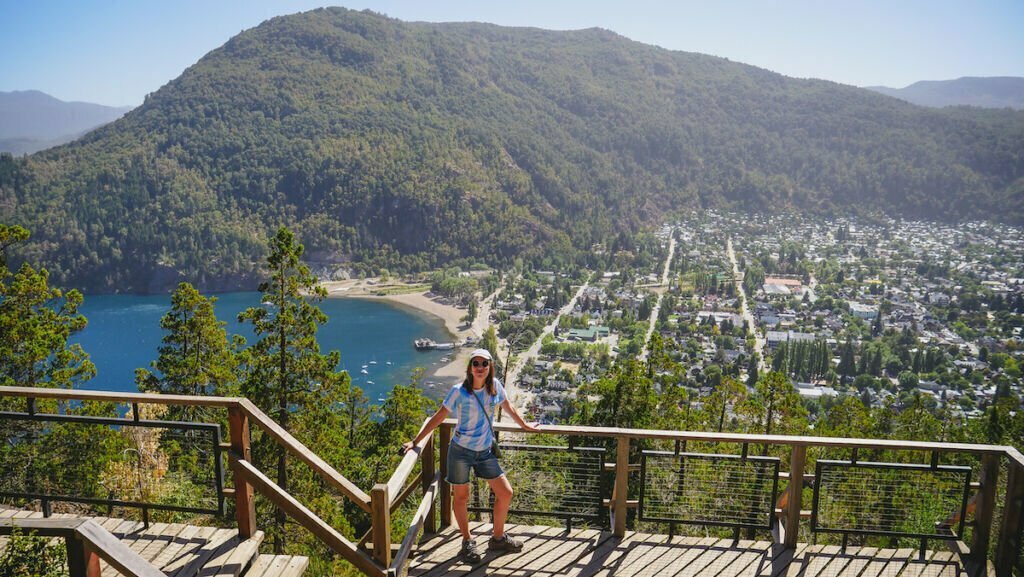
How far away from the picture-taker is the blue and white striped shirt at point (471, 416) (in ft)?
11.5

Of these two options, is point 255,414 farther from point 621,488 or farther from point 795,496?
point 795,496

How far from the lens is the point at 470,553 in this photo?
3.55 meters

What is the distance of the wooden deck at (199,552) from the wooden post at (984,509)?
3.75 m

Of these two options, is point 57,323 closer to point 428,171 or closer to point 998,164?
point 428,171

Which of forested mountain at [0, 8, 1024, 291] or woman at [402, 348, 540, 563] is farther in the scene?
forested mountain at [0, 8, 1024, 291]

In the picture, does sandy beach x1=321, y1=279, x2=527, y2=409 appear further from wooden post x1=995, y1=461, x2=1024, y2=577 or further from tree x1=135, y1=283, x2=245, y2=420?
wooden post x1=995, y1=461, x2=1024, y2=577

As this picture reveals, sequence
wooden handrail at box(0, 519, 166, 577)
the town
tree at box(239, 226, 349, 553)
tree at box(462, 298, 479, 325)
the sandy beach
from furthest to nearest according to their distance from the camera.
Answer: tree at box(462, 298, 479, 325), the sandy beach, the town, tree at box(239, 226, 349, 553), wooden handrail at box(0, 519, 166, 577)

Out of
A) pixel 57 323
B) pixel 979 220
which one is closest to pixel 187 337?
pixel 57 323

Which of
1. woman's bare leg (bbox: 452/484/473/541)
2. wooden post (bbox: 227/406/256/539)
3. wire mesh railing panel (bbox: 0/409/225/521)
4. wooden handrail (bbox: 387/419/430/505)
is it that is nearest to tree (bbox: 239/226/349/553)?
wire mesh railing panel (bbox: 0/409/225/521)

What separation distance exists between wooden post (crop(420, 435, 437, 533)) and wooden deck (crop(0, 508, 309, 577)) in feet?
2.43

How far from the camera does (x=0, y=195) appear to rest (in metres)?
→ 94.9

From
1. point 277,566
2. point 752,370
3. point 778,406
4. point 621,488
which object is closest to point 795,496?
point 621,488

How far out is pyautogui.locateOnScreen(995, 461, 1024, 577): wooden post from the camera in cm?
332

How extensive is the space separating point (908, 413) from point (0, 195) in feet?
390
